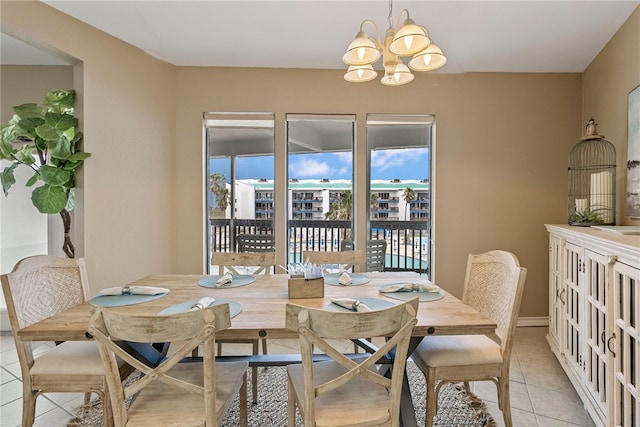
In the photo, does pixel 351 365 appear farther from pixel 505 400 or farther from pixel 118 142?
pixel 118 142

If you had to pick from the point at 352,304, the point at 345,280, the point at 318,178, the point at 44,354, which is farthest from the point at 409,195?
the point at 44,354

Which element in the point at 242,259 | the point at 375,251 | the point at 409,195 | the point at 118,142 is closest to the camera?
the point at 242,259

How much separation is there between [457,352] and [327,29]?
8.20 ft

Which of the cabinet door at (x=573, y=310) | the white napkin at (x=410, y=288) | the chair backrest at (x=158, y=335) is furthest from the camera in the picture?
the cabinet door at (x=573, y=310)

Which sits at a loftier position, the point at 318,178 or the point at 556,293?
the point at 318,178

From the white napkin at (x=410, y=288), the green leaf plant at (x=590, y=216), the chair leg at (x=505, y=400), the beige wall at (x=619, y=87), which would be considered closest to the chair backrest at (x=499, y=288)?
the chair leg at (x=505, y=400)

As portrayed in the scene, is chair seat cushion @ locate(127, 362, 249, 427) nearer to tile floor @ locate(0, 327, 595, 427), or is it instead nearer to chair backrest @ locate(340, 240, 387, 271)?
tile floor @ locate(0, 327, 595, 427)

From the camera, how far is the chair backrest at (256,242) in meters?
3.55

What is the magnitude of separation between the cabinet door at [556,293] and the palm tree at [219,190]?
10.1ft

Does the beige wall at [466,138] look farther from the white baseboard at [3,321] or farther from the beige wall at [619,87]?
the white baseboard at [3,321]

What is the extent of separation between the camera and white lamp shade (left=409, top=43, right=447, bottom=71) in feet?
5.81

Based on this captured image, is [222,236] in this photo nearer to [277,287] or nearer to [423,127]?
[277,287]

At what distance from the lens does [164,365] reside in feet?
4.31

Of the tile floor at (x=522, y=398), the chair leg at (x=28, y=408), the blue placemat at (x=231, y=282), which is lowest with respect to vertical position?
the tile floor at (x=522, y=398)
